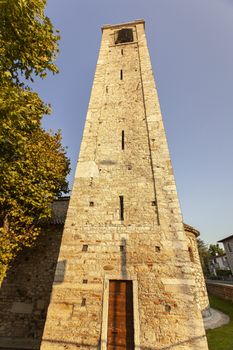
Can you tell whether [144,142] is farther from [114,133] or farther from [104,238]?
[104,238]

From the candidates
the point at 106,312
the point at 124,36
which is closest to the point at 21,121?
the point at 106,312

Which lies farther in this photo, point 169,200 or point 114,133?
point 114,133

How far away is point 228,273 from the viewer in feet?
109

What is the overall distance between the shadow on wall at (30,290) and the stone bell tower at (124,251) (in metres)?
3.34

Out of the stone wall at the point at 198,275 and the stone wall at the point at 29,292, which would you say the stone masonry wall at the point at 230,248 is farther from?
the stone wall at the point at 29,292

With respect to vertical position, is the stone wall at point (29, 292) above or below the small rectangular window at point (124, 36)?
below

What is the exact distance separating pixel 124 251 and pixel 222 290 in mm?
14006

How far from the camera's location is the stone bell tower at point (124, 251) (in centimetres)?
534

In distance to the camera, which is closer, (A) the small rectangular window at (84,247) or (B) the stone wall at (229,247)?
(A) the small rectangular window at (84,247)

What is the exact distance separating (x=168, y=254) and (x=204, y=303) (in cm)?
642

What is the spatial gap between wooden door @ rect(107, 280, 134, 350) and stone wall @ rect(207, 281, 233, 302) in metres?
Answer: 12.0

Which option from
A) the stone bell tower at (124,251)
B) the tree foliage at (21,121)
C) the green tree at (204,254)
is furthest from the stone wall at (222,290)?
the green tree at (204,254)

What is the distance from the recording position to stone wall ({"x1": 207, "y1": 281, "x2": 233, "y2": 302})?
1414 centimetres

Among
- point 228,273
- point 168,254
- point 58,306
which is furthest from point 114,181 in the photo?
point 228,273
